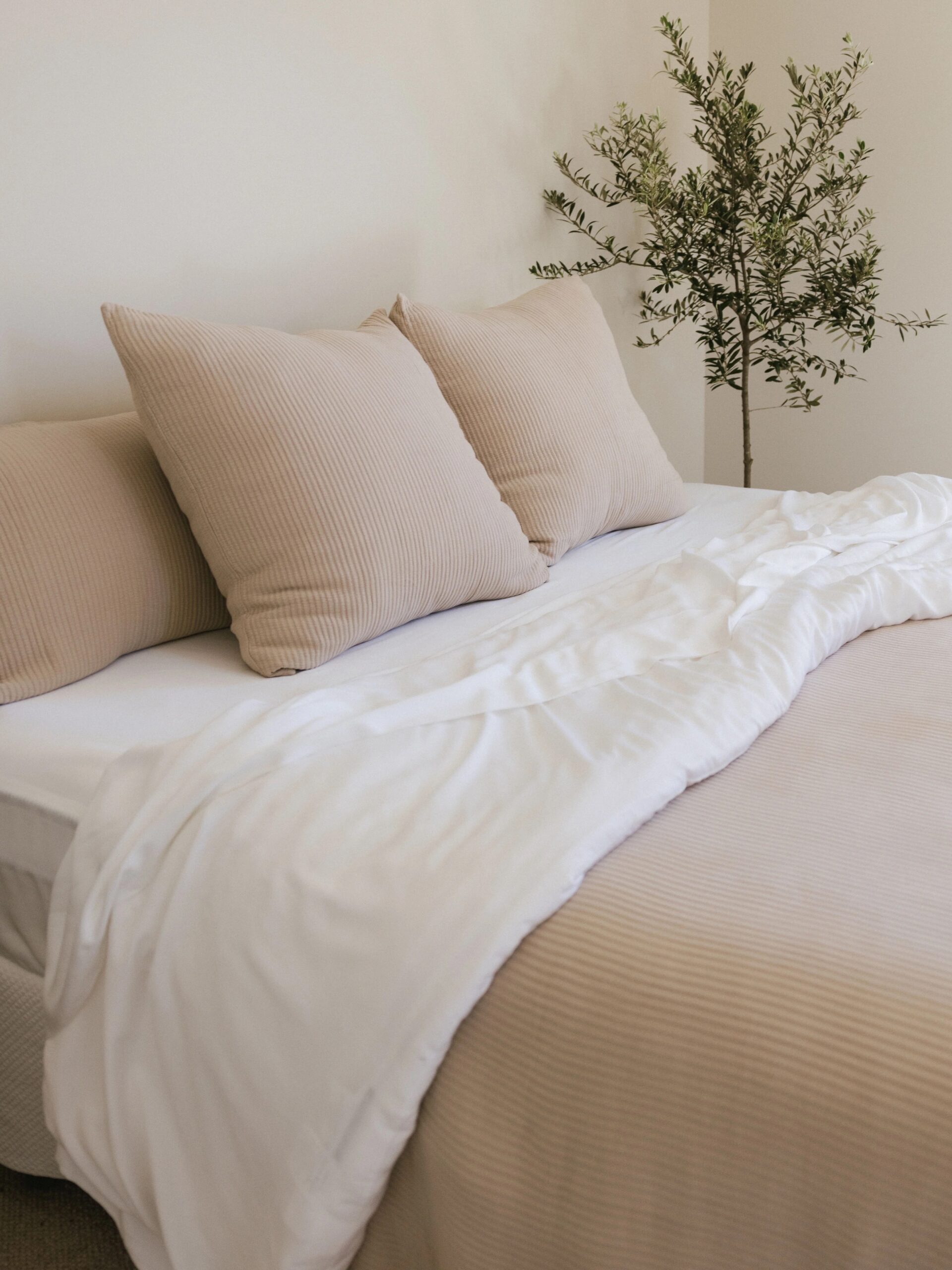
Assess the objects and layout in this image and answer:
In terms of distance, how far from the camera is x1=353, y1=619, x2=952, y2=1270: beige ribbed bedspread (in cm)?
69

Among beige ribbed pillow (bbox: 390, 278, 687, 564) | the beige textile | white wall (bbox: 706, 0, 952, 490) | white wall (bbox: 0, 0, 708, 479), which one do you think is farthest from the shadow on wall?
white wall (bbox: 706, 0, 952, 490)

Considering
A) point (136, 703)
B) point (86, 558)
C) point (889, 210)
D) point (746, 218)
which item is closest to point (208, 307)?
point (86, 558)

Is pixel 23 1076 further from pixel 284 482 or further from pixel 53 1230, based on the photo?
pixel 284 482

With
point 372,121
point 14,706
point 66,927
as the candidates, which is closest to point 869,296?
point 372,121

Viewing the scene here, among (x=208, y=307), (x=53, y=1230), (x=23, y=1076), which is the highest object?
(x=208, y=307)

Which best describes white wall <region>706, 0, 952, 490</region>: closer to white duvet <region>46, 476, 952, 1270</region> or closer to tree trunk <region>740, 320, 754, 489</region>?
tree trunk <region>740, 320, 754, 489</region>

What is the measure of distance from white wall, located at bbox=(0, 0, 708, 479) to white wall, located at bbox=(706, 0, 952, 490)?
620 millimetres

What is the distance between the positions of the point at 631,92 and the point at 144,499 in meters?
2.34

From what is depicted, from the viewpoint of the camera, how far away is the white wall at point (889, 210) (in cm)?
323

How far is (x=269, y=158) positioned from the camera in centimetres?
213

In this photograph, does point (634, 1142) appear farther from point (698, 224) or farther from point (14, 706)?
point (698, 224)

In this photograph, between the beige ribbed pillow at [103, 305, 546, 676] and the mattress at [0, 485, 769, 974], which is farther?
the beige ribbed pillow at [103, 305, 546, 676]

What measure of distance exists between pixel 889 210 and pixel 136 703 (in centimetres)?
294

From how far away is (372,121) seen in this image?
235 cm
